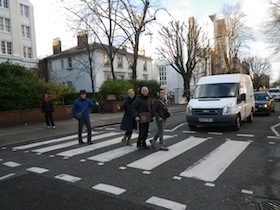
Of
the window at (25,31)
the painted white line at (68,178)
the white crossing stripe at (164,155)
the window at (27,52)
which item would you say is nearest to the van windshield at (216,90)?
the white crossing stripe at (164,155)

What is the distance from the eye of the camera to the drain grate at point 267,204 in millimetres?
3728

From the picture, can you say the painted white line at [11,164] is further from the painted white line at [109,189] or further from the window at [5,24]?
the window at [5,24]

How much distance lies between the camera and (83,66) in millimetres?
38625

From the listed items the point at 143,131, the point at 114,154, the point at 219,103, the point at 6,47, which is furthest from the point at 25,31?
the point at 114,154

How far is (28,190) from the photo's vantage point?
455cm

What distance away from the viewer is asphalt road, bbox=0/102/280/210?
4.03 m

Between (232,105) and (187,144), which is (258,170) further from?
(232,105)

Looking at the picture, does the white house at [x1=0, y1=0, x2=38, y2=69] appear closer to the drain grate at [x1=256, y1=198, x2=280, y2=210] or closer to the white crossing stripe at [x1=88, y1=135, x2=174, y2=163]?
the white crossing stripe at [x1=88, y1=135, x2=174, y2=163]

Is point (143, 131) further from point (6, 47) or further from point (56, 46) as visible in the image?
point (56, 46)

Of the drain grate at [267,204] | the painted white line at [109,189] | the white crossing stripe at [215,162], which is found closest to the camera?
the drain grate at [267,204]

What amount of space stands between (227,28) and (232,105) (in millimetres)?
39655

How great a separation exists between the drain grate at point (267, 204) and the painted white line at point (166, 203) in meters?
1.07

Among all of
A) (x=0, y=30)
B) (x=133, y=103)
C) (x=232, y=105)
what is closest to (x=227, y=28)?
(x=0, y=30)

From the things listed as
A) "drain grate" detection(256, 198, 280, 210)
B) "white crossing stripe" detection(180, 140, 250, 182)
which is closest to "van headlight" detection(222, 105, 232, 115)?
"white crossing stripe" detection(180, 140, 250, 182)
